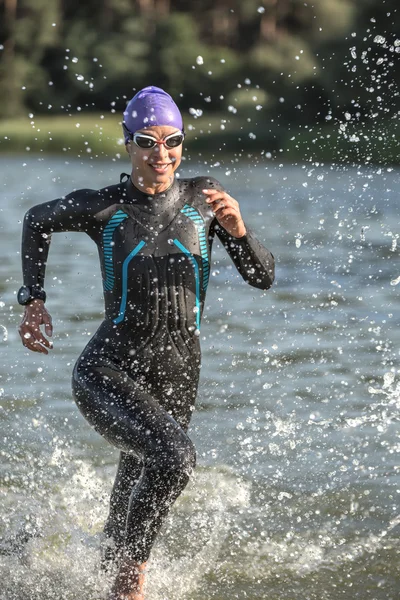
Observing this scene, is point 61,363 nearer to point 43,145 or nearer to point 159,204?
point 159,204

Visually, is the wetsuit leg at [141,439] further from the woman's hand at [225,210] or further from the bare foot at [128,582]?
the woman's hand at [225,210]

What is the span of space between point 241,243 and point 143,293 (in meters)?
0.50

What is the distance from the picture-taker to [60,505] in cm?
691

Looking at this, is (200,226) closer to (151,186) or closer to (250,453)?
(151,186)

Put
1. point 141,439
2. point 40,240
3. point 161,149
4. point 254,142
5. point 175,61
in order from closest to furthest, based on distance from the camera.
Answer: point 141,439, point 161,149, point 40,240, point 254,142, point 175,61

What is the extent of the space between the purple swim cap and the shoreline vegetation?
112ft

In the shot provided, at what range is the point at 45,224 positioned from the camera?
559cm

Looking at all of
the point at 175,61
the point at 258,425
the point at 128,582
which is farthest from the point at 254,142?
the point at 128,582

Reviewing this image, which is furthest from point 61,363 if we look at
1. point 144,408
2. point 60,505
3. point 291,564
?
point 144,408

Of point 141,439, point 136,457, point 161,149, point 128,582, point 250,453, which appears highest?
point 161,149

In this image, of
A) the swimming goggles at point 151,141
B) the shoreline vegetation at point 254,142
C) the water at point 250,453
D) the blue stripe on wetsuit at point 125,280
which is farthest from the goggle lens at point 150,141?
the shoreline vegetation at point 254,142

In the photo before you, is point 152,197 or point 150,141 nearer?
point 150,141

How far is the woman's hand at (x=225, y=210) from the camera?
5.08m

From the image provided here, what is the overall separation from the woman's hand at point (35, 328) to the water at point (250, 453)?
3.47ft
